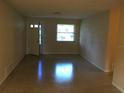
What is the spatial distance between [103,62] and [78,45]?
3.81 meters

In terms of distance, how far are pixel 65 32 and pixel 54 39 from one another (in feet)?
2.55

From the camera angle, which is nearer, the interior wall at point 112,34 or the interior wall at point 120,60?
the interior wall at point 120,60

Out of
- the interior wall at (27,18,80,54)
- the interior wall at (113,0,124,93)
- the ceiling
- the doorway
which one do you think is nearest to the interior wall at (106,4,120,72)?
the ceiling

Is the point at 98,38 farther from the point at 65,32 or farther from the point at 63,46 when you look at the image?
the point at 63,46

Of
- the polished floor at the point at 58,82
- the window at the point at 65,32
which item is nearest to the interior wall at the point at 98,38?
the polished floor at the point at 58,82

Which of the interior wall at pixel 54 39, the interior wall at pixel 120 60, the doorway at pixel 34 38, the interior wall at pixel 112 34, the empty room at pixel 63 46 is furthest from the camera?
the interior wall at pixel 54 39

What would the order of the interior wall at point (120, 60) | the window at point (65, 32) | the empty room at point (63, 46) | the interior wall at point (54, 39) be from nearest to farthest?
1. the interior wall at point (120, 60)
2. the empty room at point (63, 46)
3. the interior wall at point (54, 39)
4. the window at point (65, 32)

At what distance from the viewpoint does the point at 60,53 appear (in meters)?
8.96

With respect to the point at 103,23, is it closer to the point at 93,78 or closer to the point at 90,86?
the point at 93,78

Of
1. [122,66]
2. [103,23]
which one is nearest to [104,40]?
[103,23]

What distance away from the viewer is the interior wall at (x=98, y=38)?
5254 millimetres

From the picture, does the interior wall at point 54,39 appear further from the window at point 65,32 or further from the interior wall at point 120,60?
the interior wall at point 120,60

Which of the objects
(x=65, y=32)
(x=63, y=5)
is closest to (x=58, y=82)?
(x=63, y=5)

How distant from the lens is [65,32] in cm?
883
